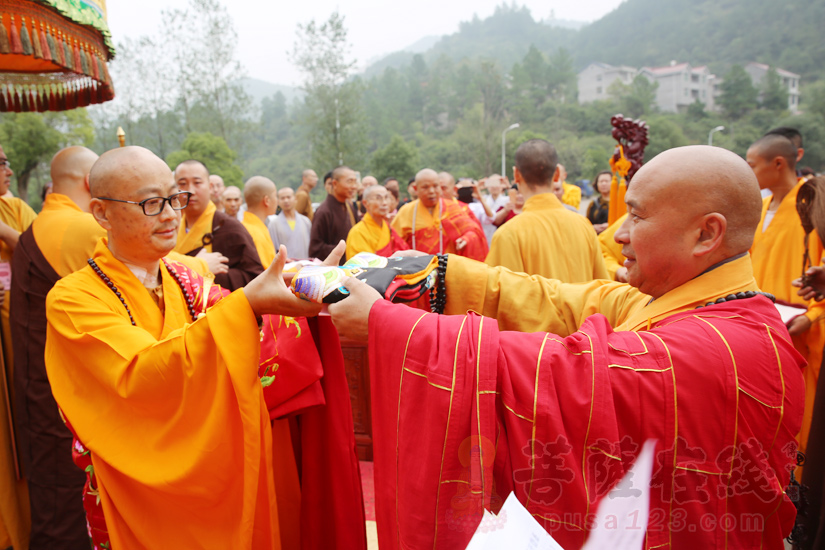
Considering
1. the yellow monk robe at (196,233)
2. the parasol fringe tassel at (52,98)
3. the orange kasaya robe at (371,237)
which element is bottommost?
the orange kasaya robe at (371,237)

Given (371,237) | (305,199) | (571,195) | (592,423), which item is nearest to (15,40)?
(592,423)

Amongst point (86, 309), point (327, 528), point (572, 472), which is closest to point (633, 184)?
point (572, 472)

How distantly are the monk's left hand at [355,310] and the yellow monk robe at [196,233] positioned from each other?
121 inches

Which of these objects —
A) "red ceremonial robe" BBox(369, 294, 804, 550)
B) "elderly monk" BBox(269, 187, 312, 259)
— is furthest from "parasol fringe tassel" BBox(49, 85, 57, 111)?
"elderly monk" BBox(269, 187, 312, 259)

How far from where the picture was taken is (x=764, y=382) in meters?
1.32

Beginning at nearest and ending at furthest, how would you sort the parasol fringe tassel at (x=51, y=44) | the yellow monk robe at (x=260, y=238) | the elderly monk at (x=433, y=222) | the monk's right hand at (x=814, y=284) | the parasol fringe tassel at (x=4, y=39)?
the parasol fringe tassel at (x=4, y=39) → the parasol fringe tassel at (x=51, y=44) → the monk's right hand at (x=814, y=284) → the yellow monk robe at (x=260, y=238) → the elderly monk at (x=433, y=222)

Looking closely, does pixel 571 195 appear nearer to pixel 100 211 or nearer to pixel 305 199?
pixel 305 199

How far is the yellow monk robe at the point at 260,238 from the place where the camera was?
5.19 metres

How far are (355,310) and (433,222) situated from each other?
510 centimetres

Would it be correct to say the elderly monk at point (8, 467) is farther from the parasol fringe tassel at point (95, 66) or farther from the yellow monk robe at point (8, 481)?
the parasol fringe tassel at point (95, 66)

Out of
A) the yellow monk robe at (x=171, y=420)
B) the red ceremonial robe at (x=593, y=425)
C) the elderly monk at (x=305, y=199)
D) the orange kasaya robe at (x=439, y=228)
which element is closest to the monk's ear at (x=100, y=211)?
the yellow monk robe at (x=171, y=420)

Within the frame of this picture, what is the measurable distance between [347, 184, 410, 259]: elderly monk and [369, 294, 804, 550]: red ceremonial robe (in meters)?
5.12

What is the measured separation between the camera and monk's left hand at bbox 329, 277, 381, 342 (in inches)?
60.5

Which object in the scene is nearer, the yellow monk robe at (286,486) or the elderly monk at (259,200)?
the yellow monk robe at (286,486)
